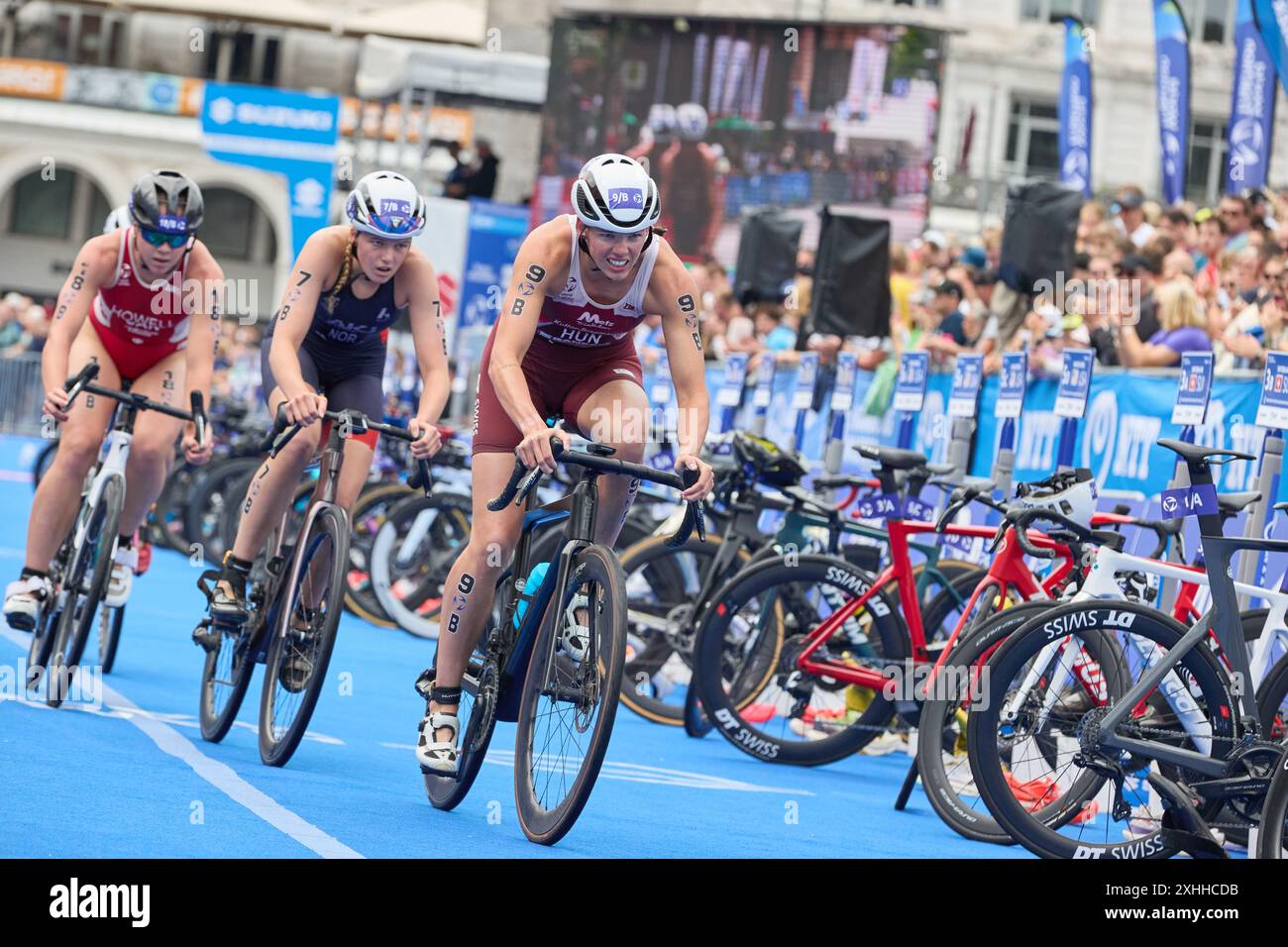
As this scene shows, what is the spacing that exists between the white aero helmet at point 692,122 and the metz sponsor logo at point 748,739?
14.1m

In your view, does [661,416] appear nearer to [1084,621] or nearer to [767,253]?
[767,253]

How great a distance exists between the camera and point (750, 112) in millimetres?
22188

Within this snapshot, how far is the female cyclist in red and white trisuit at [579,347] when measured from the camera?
20.8ft

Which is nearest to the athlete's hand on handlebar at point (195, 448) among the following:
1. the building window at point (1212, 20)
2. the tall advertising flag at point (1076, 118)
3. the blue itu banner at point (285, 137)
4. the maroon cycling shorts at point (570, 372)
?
the maroon cycling shorts at point (570, 372)

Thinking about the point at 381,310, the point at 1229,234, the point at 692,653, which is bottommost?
the point at 692,653

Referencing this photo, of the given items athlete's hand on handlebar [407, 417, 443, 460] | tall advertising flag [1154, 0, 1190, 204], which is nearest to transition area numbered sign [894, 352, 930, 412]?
athlete's hand on handlebar [407, 417, 443, 460]

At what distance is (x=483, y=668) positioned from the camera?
6.55 meters

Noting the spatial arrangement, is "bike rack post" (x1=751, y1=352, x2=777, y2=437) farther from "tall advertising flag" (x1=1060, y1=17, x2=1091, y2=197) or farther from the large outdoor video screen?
"tall advertising flag" (x1=1060, y1=17, x2=1091, y2=197)

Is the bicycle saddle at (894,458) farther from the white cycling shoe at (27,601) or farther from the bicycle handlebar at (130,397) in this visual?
the white cycling shoe at (27,601)

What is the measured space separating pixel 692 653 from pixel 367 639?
14.0ft

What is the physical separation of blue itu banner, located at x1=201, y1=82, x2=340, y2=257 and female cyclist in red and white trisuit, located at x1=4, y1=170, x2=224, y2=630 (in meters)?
15.0

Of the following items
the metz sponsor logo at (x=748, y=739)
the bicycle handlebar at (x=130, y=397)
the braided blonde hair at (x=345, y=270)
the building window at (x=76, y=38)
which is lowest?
the metz sponsor logo at (x=748, y=739)
